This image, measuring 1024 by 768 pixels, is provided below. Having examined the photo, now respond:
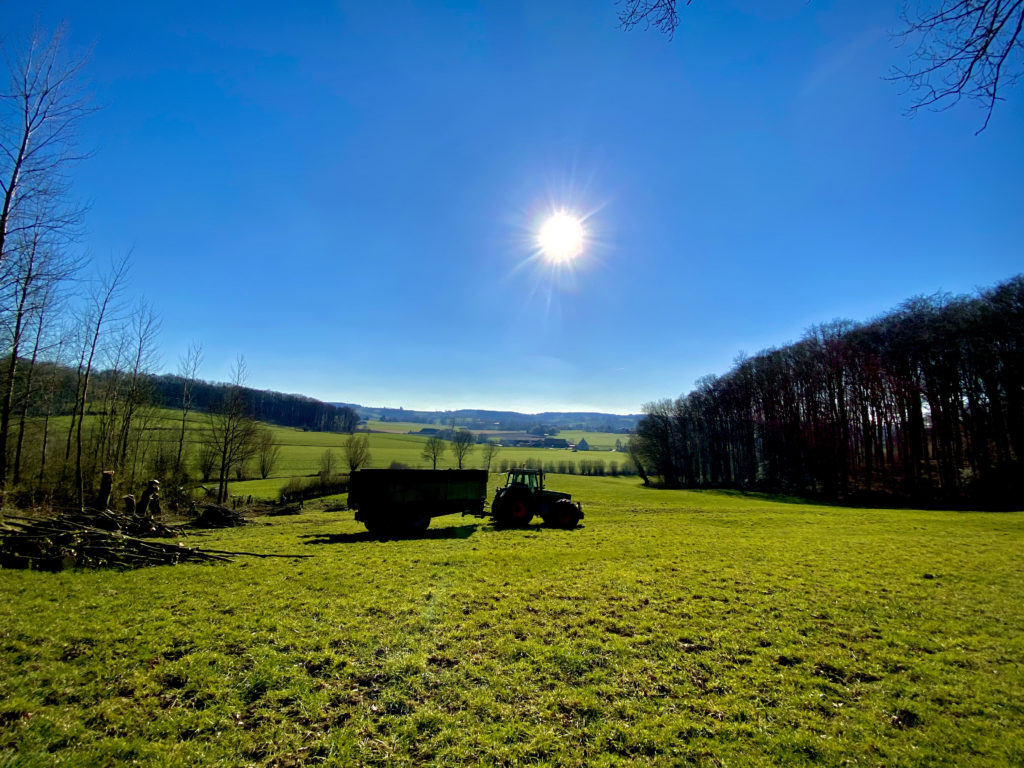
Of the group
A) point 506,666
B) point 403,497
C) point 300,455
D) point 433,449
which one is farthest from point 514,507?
point 300,455

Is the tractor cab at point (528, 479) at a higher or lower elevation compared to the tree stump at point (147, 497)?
higher

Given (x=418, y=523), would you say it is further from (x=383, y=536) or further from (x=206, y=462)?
(x=206, y=462)

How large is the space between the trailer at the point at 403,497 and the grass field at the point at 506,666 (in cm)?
570

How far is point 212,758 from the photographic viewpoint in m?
3.92

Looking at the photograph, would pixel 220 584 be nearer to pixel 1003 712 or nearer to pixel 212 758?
pixel 212 758

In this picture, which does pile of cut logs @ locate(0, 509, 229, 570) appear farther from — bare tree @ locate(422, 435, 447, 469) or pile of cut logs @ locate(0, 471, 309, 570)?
bare tree @ locate(422, 435, 447, 469)

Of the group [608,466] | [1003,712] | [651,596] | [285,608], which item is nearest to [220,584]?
[285,608]

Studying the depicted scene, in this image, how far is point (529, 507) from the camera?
20.3 m

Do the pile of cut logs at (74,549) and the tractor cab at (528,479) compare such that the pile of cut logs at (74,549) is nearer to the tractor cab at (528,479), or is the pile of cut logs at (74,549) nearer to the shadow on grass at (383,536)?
the shadow on grass at (383,536)

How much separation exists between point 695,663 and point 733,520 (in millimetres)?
22370

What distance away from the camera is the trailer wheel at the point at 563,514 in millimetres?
20375

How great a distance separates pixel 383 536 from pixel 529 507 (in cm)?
737

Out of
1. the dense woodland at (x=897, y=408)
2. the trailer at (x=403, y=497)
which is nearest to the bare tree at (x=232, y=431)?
the trailer at (x=403, y=497)

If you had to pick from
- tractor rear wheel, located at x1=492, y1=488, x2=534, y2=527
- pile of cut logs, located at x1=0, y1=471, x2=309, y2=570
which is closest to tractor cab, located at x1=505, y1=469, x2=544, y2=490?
tractor rear wheel, located at x1=492, y1=488, x2=534, y2=527
